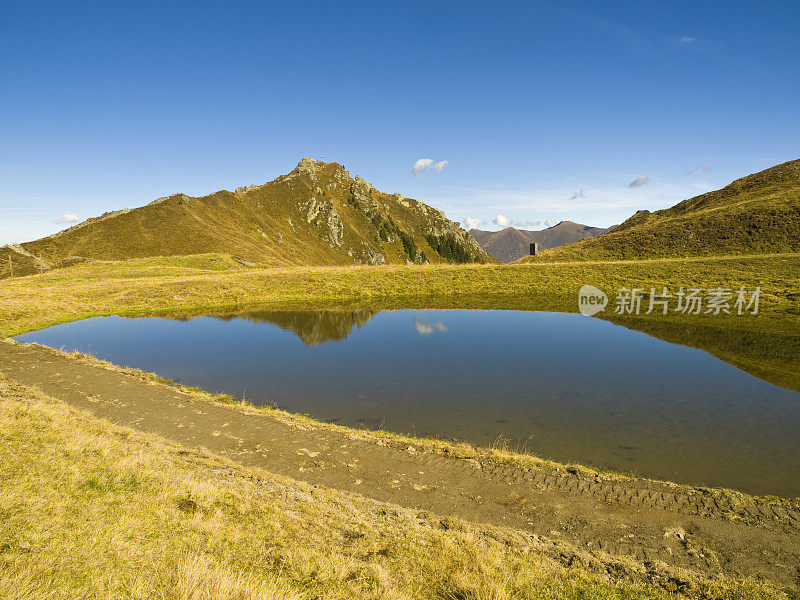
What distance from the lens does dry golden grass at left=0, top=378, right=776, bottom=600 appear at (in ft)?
19.6

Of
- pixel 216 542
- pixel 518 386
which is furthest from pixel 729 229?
pixel 216 542

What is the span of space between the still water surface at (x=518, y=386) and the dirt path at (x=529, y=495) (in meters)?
2.25

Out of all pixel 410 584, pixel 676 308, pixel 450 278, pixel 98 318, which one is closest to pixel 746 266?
pixel 676 308

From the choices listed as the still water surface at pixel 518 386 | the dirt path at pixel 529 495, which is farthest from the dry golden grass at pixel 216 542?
the still water surface at pixel 518 386

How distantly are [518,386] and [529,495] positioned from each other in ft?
34.9

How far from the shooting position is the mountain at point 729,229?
269 ft

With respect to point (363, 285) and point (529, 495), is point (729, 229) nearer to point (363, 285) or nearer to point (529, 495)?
point (363, 285)

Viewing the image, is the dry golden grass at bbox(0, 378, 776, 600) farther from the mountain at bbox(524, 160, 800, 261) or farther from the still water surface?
the mountain at bbox(524, 160, 800, 261)

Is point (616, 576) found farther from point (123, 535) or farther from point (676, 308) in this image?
point (676, 308)

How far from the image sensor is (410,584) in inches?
289

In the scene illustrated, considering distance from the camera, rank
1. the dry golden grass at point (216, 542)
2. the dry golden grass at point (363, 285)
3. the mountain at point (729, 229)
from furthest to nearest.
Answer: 1. the mountain at point (729, 229)
2. the dry golden grass at point (363, 285)
3. the dry golden grass at point (216, 542)

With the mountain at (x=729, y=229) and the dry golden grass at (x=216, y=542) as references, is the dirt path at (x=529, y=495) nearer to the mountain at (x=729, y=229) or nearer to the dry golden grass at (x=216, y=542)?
the dry golden grass at (x=216, y=542)

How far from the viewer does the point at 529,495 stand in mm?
12062

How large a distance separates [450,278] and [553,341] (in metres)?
40.0
